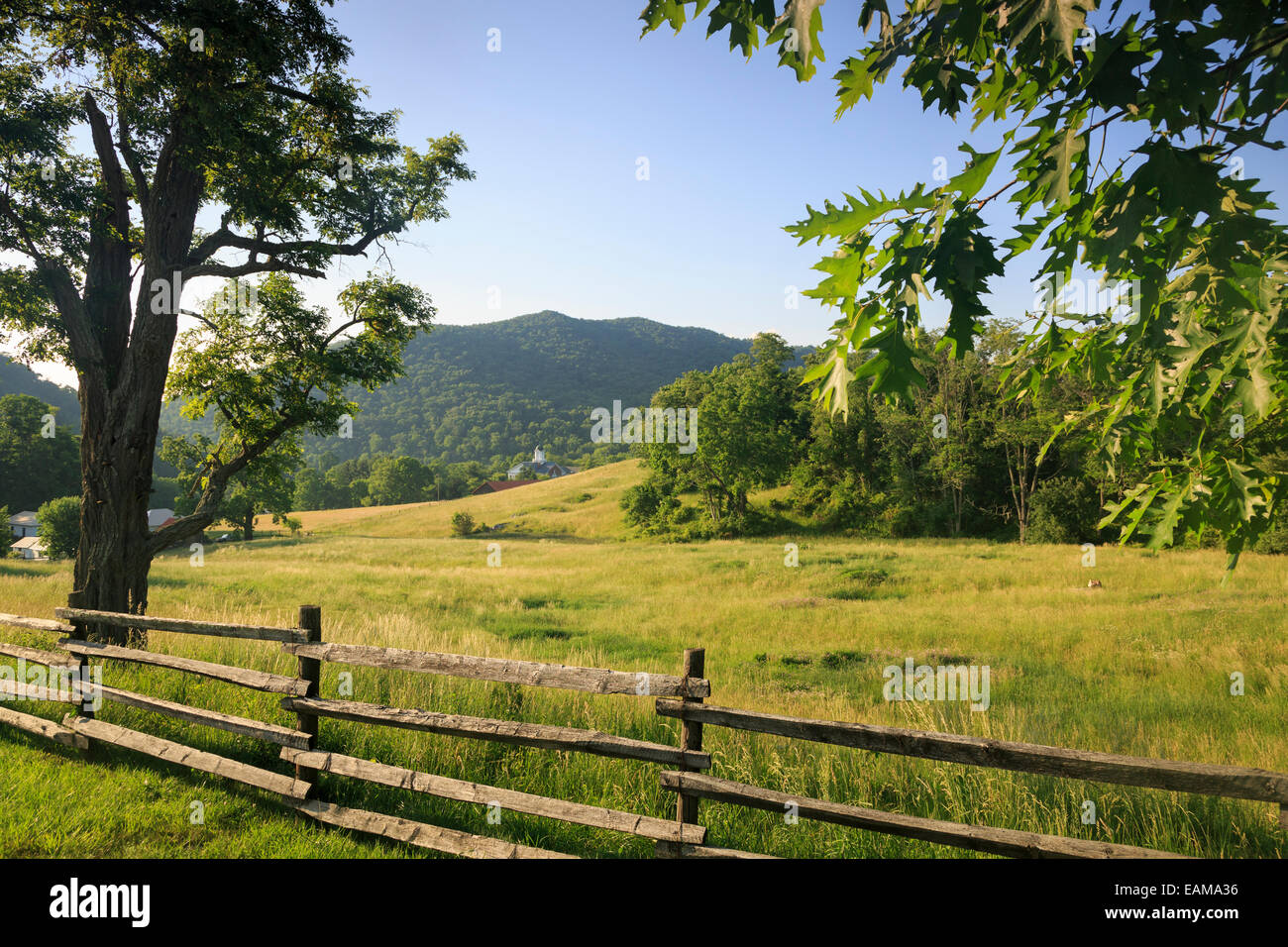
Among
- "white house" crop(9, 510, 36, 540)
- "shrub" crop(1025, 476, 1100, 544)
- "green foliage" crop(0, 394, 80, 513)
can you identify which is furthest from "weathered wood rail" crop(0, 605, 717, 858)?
"white house" crop(9, 510, 36, 540)

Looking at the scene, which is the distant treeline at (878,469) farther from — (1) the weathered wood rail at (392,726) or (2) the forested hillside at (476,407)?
(2) the forested hillside at (476,407)

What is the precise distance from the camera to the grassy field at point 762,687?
5.10 metres

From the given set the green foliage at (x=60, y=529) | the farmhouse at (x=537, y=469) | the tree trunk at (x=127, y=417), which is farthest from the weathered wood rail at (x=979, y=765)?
the farmhouse at (x=537, y=469)

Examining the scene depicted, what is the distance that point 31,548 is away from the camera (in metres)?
58.4

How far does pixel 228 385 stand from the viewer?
12055mm

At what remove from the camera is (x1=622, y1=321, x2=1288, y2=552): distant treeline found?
4416 centimetres

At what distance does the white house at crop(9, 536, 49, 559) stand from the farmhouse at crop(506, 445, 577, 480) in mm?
71860

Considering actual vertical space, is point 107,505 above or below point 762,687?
above

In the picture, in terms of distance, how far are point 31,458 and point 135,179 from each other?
71338 mm

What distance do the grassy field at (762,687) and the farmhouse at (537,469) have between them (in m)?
95.5

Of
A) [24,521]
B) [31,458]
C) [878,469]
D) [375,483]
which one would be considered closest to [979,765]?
[878,469]

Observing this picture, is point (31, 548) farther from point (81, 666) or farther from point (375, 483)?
point (81, 666)

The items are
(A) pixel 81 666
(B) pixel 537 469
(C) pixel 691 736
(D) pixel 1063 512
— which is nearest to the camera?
(C) pixel 691 736
